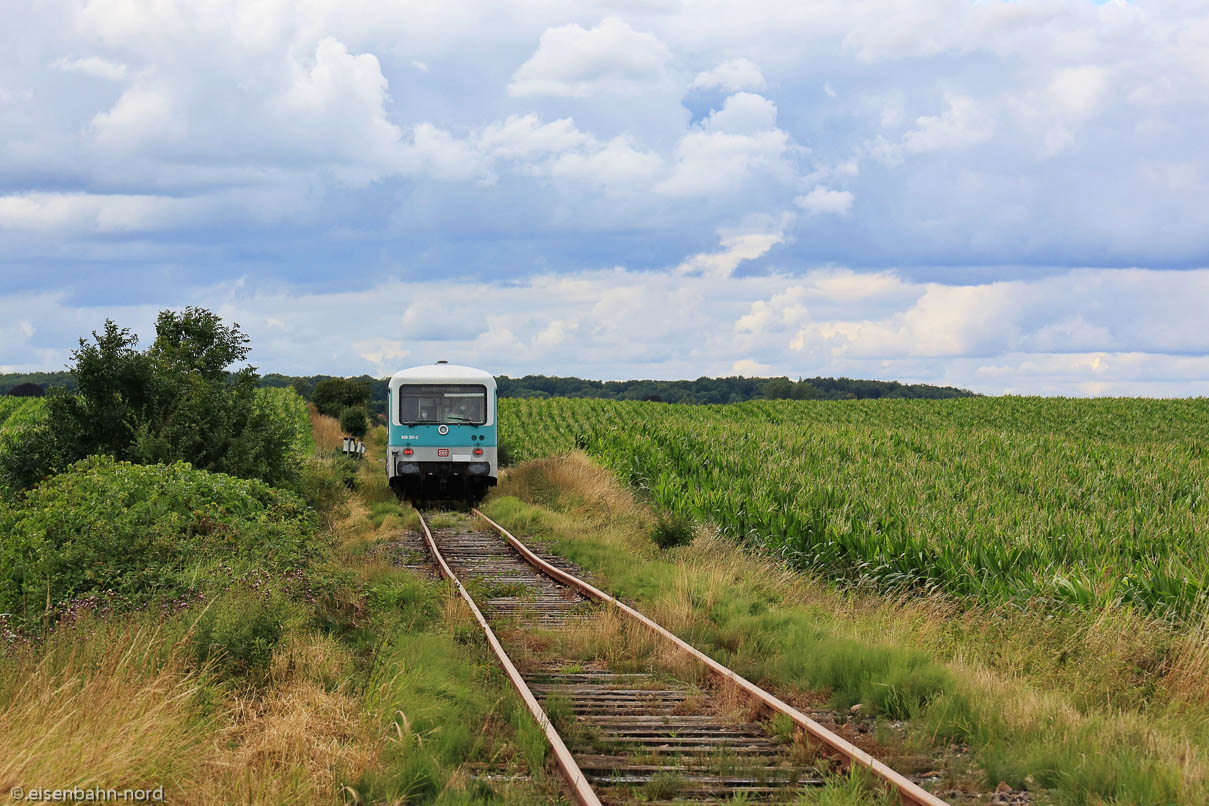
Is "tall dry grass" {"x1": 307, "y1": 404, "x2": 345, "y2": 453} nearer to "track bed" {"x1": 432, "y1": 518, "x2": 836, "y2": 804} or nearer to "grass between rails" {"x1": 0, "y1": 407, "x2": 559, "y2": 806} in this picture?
"grass between rails" {"x1": 0, "y1": 407, "x2": 559, "y2": 806}

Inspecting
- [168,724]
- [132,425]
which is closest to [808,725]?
[168,724]

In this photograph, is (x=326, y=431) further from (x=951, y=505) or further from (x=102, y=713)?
(x=102, y=713)

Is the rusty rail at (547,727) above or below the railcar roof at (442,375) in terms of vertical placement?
below

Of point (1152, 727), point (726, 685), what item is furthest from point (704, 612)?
point (1152, 727)

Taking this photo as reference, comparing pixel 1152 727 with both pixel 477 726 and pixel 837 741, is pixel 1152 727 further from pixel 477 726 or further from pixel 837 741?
pixel 477 726

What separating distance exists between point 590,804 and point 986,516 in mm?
10601

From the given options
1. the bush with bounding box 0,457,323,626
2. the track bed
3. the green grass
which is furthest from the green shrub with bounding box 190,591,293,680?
the green grass

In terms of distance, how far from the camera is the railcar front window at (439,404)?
79.5 feet

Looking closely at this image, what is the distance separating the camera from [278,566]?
9750mm

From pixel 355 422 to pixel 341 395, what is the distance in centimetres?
1088

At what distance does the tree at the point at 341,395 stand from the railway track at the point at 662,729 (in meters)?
72.7

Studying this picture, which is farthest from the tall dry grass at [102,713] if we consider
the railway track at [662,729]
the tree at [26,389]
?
the tree at [26,389]

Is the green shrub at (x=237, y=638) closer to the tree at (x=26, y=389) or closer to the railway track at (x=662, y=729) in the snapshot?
the railway track at (x=662, y=729)

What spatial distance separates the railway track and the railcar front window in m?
13.5
